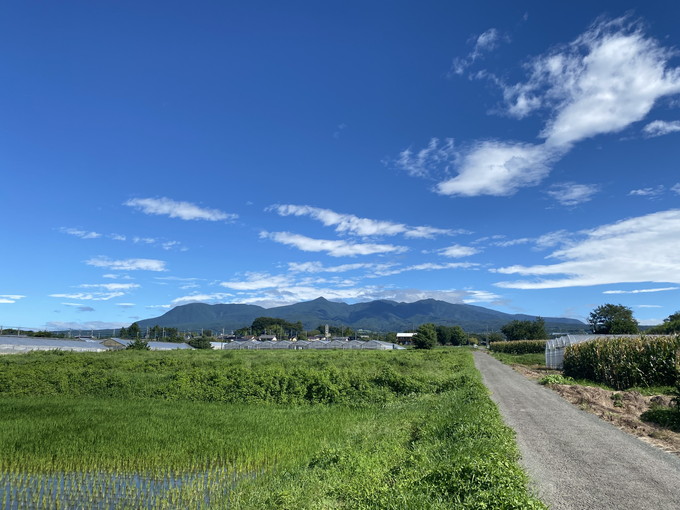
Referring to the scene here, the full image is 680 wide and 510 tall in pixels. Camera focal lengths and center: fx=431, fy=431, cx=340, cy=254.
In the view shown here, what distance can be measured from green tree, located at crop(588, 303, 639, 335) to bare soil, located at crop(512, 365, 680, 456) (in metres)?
122

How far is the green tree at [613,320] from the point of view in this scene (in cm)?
13000

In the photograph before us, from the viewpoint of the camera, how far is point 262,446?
47.1ft

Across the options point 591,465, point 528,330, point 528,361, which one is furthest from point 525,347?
point 591,465

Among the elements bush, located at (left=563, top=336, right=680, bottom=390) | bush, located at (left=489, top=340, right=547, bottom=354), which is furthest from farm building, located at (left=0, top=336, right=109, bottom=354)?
bush, located at (left=489, top=340, right=547, bottom=354)

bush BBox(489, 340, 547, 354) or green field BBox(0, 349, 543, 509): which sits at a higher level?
green field BBox(0, 349, 543, 509)

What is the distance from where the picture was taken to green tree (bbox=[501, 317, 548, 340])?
525ft

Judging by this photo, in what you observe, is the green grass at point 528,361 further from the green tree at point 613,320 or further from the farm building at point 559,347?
the green tree at point 613,320

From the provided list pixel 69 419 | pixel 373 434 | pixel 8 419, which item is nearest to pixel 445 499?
pixel 373 434

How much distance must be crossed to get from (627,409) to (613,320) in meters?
137

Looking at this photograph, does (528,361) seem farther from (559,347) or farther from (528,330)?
(528,330)

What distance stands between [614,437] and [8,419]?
24696mm

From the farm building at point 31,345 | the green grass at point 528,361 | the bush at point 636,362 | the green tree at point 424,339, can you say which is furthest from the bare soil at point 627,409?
the green tree at point 424,339

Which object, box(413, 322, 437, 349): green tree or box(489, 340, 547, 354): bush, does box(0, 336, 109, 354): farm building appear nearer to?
box(413, 322, 437, 349): green tree

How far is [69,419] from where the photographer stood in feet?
60.9
